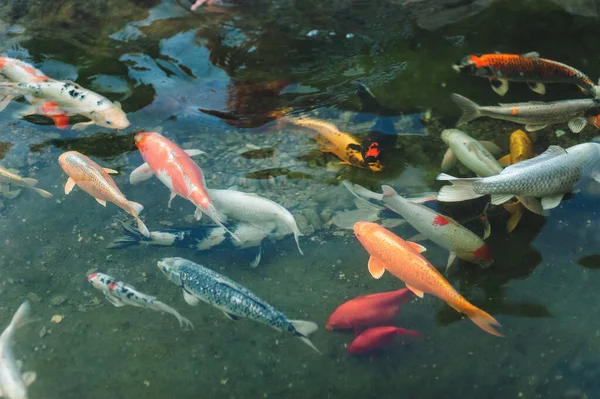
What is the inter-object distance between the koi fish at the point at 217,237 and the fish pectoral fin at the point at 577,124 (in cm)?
239

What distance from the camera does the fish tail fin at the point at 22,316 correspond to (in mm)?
→ 3219

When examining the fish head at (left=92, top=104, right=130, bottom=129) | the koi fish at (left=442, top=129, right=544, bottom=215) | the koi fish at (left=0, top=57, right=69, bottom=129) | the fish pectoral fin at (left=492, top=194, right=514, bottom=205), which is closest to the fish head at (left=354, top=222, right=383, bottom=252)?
the fish pectoral fin at (left=492, top=194, right=514, bottom=205)

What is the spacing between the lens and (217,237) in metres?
3.49

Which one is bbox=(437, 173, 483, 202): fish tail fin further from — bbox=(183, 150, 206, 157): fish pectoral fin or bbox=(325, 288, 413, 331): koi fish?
bbox=(183, 150, 206, 157): fish pectoral fin

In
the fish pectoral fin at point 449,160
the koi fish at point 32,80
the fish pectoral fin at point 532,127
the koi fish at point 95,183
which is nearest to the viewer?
the koi fish at point 95,183

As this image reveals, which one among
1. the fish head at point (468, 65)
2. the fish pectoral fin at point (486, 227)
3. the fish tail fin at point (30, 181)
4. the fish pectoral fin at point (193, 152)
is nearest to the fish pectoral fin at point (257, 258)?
the fish pectoral fin at point (193, 152)

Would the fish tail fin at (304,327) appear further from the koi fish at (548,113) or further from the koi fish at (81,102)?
the koi fish at (81,102)

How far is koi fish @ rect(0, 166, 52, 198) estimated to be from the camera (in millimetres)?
3908

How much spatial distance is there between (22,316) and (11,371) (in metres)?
0.43

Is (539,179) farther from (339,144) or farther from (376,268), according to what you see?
(339,144)

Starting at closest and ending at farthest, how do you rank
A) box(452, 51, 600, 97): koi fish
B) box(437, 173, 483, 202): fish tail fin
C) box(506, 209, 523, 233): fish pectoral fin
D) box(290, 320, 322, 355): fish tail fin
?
box(290, 320, 322, 355): fish tail fin
box(437, 173, 483, 202): fish tail fin
box(506, 209, 523, 233): fish pectoral fin
box(452, 51, 600, 97): koi fish

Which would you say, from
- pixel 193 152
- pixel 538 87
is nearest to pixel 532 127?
pixel 538 87

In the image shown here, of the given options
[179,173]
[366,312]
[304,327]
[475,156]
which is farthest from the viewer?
[475,156]

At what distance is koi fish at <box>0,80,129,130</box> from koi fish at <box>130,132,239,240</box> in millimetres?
857
